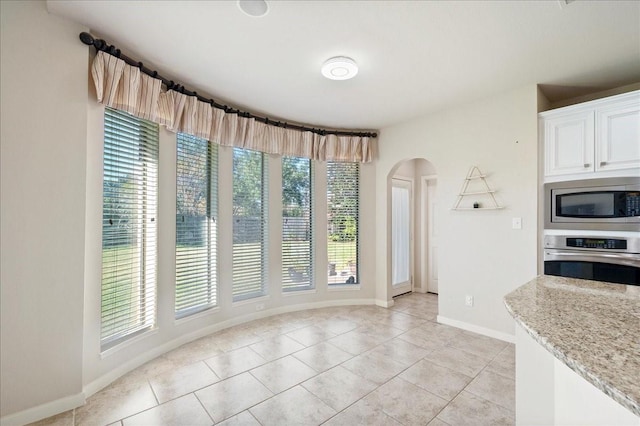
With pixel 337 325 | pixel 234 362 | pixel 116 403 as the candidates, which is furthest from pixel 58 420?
pixel 337 325

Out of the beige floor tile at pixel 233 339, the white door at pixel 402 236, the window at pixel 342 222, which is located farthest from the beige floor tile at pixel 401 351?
the white door at pixel 402 236

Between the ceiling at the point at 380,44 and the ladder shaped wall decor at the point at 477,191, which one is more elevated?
the ceiling at the point at 380,44

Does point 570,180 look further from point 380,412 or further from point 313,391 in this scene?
point 313,391

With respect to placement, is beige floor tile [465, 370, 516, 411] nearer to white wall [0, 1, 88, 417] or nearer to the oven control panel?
the oven control panel

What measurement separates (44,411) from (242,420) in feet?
4.25

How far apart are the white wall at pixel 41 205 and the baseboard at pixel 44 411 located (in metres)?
0.02

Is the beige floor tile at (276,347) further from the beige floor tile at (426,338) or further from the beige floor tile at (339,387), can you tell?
the beige floor tile at (426,338)

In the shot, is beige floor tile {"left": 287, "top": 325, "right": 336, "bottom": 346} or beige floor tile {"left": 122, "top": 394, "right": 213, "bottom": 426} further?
beige floor tile {"left": 287, "top": 325, "right": 336, "bottom": 346}

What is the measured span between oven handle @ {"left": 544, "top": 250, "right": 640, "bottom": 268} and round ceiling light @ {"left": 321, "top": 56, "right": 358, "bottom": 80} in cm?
260

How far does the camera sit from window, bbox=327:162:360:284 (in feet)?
14.3

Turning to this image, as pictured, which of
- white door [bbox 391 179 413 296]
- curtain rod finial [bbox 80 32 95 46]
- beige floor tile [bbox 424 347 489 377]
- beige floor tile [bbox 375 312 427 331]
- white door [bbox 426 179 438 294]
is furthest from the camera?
white door [bbox 426 179 438 294]

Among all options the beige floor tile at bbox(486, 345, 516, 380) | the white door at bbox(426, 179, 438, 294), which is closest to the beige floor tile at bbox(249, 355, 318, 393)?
the beige floor tile at bbox(486, 345, 516, 380)

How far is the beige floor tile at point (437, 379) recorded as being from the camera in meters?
2.20

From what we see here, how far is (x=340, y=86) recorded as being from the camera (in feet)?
9.66
